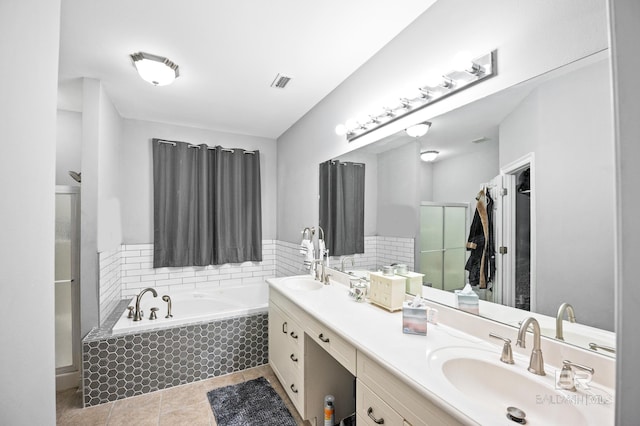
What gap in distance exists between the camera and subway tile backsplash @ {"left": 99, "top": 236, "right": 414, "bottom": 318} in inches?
90.9

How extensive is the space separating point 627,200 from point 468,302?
3.35 ft

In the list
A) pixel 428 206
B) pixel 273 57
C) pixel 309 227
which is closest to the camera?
pixel 428 206

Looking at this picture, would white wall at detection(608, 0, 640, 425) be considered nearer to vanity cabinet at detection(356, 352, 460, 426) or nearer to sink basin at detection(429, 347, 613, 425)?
sink basin at detection(429, 347, 613, 425)

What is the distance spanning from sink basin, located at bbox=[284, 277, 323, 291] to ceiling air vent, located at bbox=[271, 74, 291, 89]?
1708mm

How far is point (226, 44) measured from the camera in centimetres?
202

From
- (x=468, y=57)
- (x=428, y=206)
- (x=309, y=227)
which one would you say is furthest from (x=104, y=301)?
(x=468, y=57)

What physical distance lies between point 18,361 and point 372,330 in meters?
1.25

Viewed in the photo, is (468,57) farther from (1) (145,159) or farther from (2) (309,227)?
(1) (145,159)

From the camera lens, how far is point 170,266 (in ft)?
11.8

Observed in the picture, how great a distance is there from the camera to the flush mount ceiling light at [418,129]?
1716 millimetres

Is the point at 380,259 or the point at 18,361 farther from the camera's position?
the point at 380,259

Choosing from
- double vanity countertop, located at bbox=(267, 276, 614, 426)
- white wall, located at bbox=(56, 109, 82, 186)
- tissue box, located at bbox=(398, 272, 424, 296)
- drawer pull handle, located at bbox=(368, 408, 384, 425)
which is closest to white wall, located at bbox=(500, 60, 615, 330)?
double vanity countertop, located at bbox=(267, 276, 614, 426)

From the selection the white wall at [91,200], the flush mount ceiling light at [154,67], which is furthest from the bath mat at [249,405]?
the flush mount ceiling light at [154,67]

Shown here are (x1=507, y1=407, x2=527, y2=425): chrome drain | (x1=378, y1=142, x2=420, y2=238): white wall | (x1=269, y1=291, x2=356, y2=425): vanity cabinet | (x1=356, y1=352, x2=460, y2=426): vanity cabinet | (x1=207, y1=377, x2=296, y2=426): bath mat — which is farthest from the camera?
(x1=207, y1=377, x2=296, y2=426): bath mat
